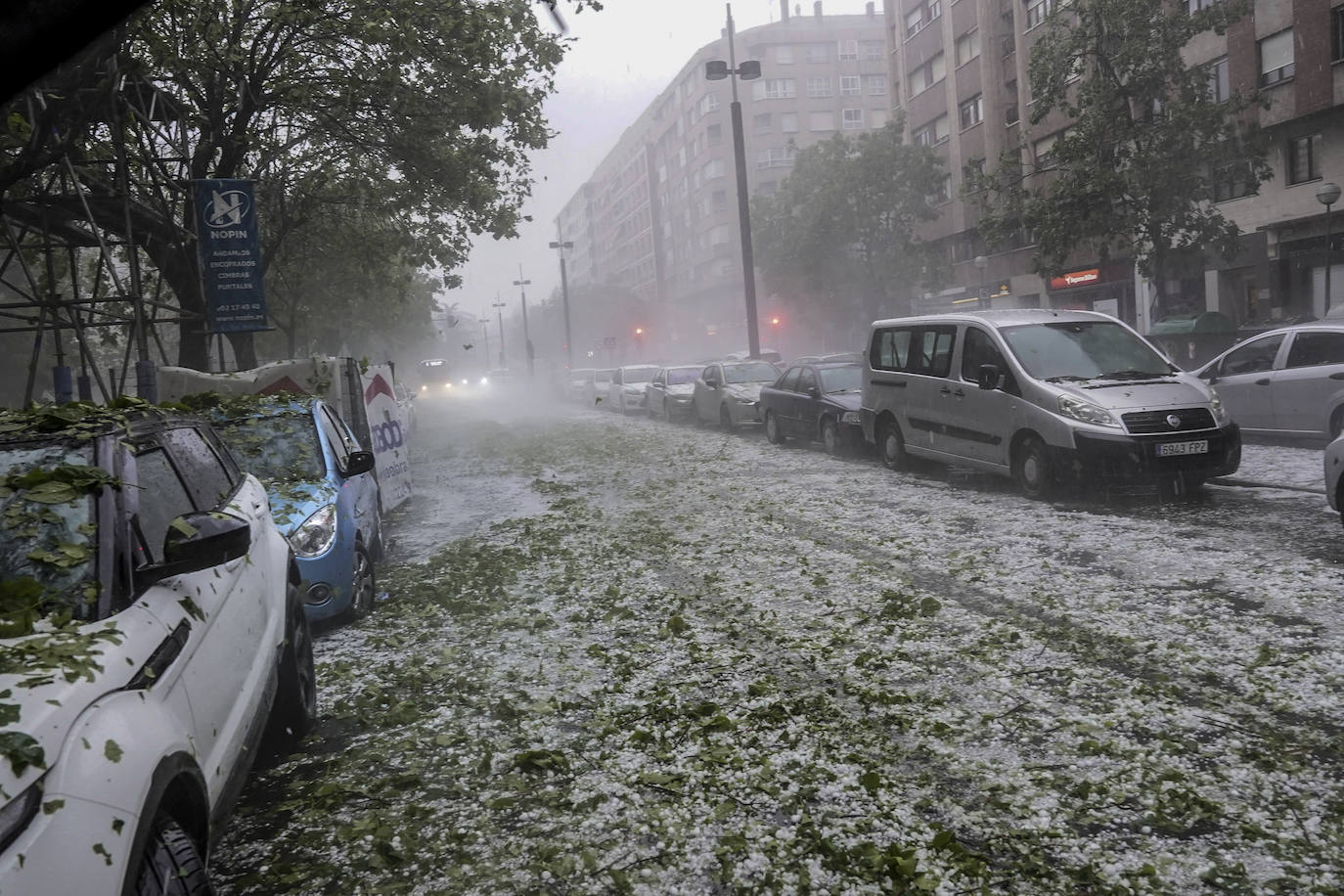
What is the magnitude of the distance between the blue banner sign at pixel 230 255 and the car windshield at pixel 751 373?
10.9 metres

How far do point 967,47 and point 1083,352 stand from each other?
117 ft

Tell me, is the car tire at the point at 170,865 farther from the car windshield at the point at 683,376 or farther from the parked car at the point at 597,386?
the parked car at the point at 597,386

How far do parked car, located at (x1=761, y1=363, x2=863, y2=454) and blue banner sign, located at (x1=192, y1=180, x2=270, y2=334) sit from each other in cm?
867

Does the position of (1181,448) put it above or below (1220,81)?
below

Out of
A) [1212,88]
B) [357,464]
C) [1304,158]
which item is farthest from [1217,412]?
[1212,88]

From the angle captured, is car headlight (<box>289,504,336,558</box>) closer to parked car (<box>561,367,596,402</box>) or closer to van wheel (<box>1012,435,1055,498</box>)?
van wheel (<box>1012,435,1055,498</box>)

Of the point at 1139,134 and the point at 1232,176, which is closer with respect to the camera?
the point at 1139,134

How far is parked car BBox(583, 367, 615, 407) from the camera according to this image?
41969mm

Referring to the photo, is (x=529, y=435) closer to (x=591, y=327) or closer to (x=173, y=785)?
(x=173, y=785)

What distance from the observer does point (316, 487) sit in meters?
7.38

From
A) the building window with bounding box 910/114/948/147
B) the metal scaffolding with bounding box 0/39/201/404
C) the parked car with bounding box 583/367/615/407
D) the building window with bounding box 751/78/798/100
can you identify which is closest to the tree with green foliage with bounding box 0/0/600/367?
the metal scaffolding with bounding box 0/39/201/404

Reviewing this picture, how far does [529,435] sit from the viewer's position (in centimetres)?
2784

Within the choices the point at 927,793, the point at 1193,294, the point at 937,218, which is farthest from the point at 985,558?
the point at 937,218

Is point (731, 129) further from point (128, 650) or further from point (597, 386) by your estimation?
point (128, 650)
